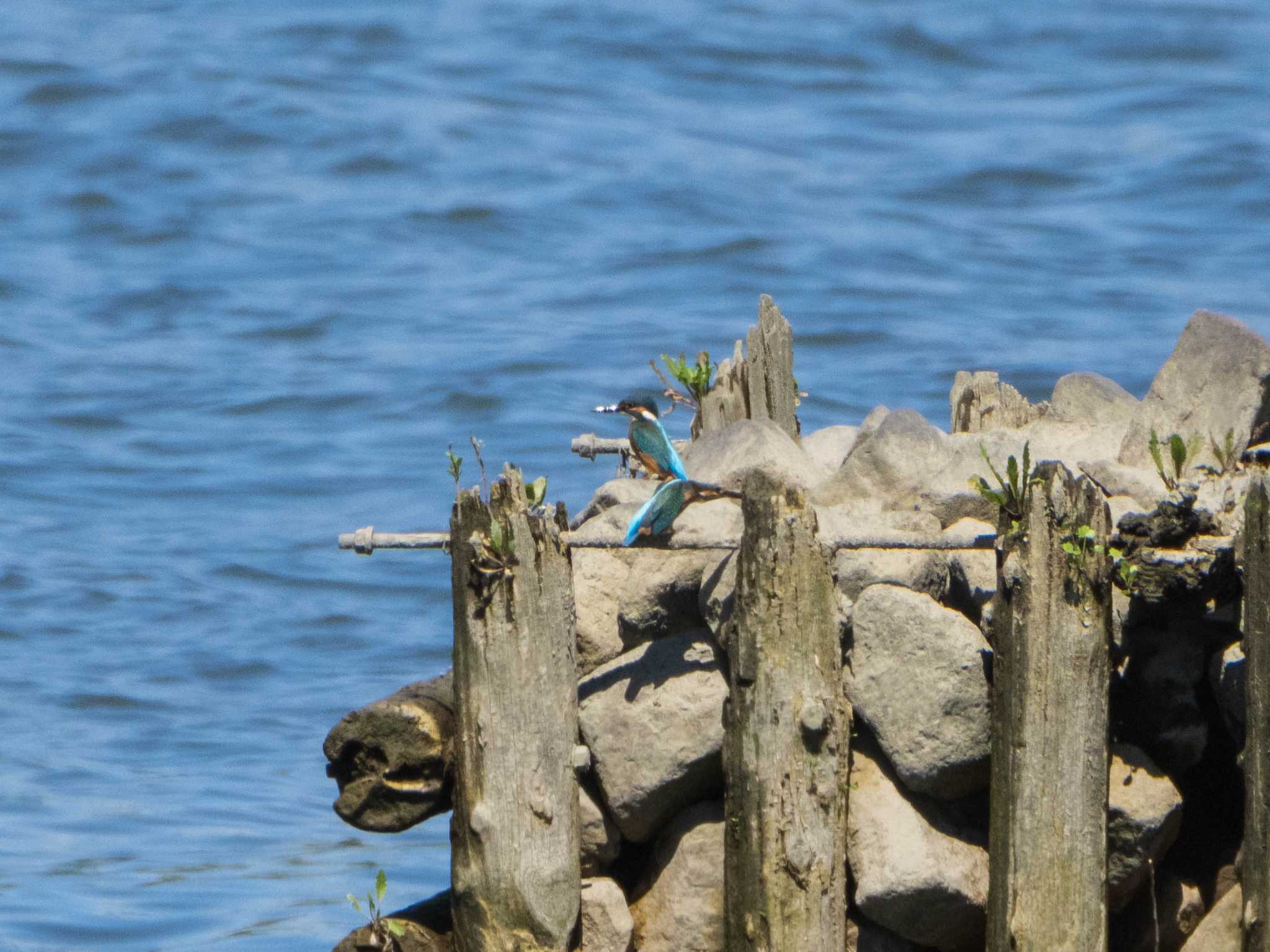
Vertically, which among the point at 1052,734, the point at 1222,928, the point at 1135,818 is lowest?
the point at 1222,928

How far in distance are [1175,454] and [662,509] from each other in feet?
8.22

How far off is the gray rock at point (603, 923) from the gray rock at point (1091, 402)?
14.9 feet

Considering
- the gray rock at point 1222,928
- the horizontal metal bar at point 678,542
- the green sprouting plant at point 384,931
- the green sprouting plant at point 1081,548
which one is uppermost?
the horizontal metal bar at point 678,542

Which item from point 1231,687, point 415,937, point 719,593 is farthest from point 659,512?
point 1231,687

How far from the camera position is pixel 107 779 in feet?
73.5

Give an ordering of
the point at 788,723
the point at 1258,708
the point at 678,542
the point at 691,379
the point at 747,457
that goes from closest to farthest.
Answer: the point at 1258,708
the point at 788,723
the point at 678,542
the point at 747,457
the point at 691,379

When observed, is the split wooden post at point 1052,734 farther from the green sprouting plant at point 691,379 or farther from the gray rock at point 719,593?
the green sprouting plant at point 691,379

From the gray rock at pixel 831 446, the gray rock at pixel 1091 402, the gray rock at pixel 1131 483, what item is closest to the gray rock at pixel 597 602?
the gray rock at pixel 831 446

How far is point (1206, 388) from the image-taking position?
11.2 meters

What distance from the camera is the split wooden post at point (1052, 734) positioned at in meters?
8.73

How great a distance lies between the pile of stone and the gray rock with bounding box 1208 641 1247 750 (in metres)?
0.01

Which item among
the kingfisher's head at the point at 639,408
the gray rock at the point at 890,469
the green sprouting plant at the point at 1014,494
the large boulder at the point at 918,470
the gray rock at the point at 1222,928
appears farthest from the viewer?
the gray rock at the point at 890,469

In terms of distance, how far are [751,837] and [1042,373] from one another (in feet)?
81.9

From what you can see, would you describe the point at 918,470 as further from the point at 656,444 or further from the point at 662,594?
the point at 662,594
